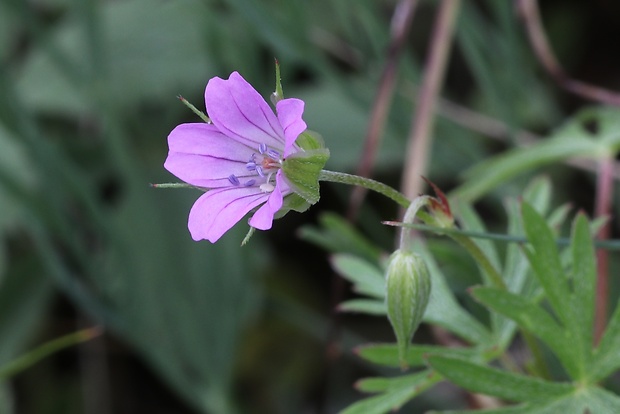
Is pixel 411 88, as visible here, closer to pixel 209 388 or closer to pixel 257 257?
pixel 257 257

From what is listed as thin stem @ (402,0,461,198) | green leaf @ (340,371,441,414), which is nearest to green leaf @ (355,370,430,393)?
green leaf @ (340,371,441,414)

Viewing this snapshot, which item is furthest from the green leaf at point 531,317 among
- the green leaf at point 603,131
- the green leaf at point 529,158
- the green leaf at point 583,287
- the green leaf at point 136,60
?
the green leaf at point 136,60

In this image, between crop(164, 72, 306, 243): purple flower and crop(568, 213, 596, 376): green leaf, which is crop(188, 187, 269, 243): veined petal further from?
crop(568, 213, 596, 376): green leaf

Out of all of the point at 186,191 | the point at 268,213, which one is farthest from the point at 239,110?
the point at 186,191

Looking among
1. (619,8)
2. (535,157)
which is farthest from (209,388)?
(619,8)

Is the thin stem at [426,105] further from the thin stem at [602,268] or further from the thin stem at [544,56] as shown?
the thin stem at [602,268]
